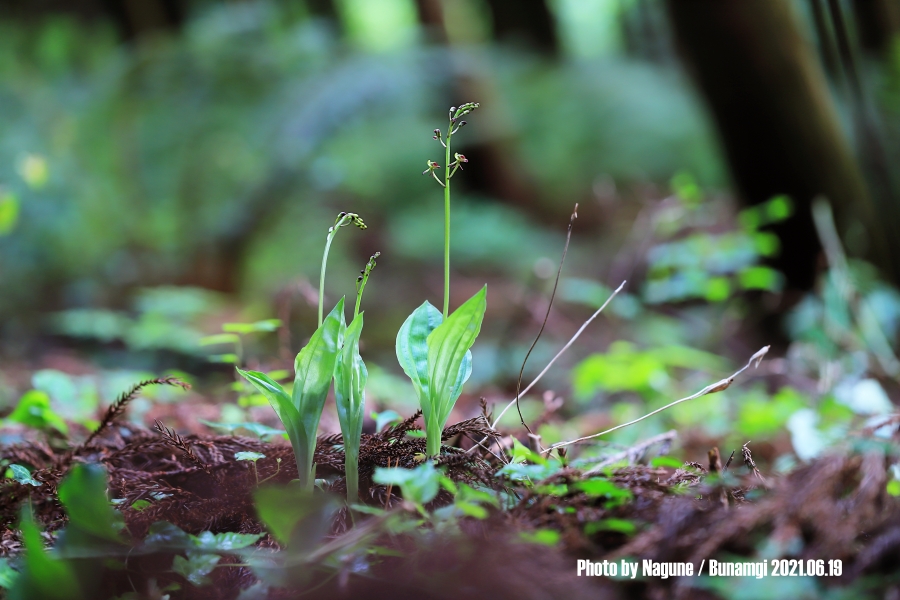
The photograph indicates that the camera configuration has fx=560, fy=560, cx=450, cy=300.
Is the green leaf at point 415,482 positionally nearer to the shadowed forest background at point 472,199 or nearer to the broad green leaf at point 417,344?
the broad green leaf at point 417,344

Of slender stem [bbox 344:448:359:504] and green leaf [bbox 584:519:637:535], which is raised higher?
slender stem [bbox 344:448:359:504]

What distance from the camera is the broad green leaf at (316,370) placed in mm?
854

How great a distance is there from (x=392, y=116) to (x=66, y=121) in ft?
12.2

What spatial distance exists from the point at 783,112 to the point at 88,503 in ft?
14.6

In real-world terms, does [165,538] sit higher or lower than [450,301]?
higher

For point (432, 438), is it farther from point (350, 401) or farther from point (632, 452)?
point (632, 452)

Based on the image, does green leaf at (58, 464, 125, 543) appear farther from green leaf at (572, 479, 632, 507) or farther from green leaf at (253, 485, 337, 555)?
green leaf at (572, 479, 632, 507)

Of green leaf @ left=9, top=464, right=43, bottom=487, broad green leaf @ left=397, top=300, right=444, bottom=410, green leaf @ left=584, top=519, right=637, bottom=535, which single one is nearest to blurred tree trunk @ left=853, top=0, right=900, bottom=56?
broad green leaf @ left=397, top=300, right=444, bottom=410

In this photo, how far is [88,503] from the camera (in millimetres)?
714

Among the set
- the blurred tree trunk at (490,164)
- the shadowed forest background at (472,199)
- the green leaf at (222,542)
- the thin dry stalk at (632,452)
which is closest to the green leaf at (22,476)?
the green leaf at (222,542)

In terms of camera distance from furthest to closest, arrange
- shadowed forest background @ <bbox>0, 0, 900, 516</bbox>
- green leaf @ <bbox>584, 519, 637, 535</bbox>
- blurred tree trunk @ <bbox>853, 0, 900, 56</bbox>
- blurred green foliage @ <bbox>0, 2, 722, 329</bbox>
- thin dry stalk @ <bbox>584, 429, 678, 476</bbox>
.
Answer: blurred green foliage @ <bbox>0, 2, 722, 329</bbox> → blurred tree trunk @ <bbox>853, 0, 900, 56</bbox> → shadowed forest background @ <bbox>0, 0, 900, 516</bbox> → thin dry stalk @ <bbox>584, 429, 678, 476</bbox> → green leaf @ <bbox>584, 519, 637, 535</bbox>

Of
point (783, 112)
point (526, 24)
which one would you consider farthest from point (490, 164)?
point (526, 24)

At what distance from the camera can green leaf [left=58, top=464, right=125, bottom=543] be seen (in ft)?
2.33

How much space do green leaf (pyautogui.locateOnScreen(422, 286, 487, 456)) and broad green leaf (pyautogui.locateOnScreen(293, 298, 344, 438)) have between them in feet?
0.50
